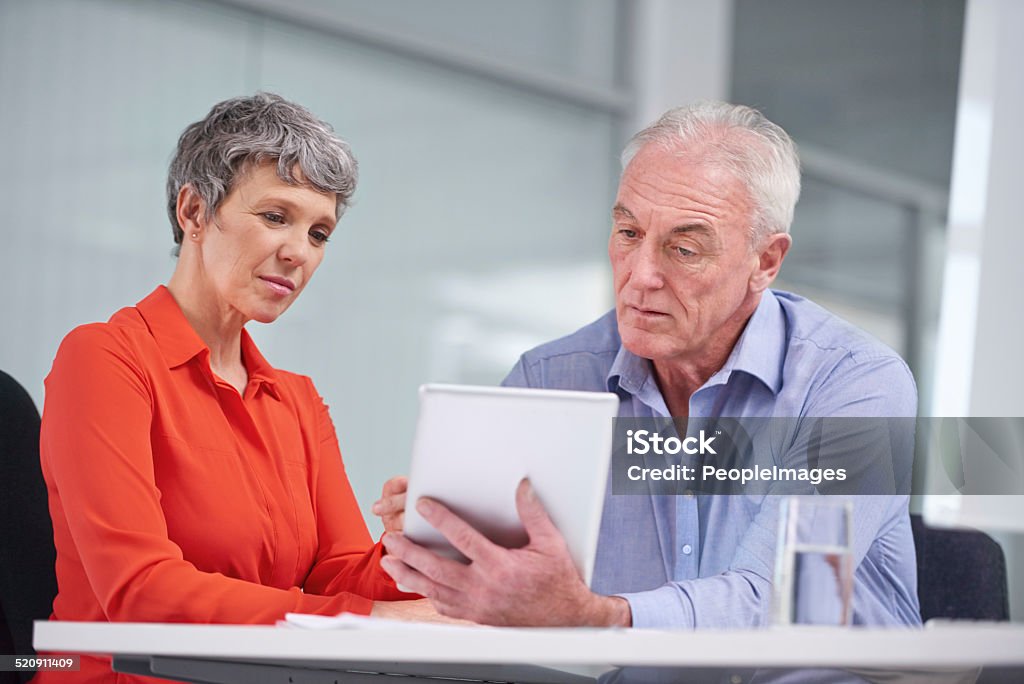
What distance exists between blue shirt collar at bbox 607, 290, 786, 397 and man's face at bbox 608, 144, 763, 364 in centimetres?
5

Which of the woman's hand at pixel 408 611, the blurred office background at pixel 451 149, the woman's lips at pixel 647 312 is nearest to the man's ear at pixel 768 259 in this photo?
the woman's lips at pixel 647 312

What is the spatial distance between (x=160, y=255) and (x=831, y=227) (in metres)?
2.63

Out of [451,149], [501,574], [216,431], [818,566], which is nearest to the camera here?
[818,566]

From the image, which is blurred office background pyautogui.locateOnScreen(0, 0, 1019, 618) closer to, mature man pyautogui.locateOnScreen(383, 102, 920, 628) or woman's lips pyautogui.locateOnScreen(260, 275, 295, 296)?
woman's lips pyautogui.locateOnScreen(260, 275, 295, 296)

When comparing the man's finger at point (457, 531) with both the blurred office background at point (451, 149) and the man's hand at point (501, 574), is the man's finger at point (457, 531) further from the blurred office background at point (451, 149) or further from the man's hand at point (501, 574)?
the blurred office background at point (451, 149)

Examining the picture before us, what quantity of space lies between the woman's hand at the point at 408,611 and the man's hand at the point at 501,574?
25 cm

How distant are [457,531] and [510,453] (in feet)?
0.35

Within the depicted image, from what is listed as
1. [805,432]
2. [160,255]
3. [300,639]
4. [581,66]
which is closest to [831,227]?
[581,66]

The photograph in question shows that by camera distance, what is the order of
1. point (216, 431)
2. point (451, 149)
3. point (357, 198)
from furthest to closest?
point (451, 149)
point (357, 198)
point (216, 431)

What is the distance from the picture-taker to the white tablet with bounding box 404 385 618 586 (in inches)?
44.0

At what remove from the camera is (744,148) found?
76.9 inches

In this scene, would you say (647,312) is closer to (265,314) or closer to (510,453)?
(265,314)

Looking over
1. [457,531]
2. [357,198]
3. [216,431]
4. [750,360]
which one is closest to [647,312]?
[750,360]

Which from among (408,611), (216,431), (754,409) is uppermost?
(754,409)
